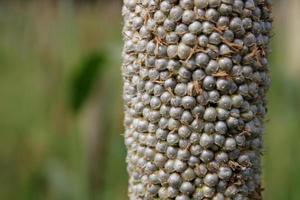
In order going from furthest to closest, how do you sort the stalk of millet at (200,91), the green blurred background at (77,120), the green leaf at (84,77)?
1. the green blurred background at (77,120)
2. the green leaf at (84,77)
3. the stalk of millet at (200,91)

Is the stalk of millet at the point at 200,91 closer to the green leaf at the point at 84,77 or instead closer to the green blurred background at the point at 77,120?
the green blurred background at the point at 77,120

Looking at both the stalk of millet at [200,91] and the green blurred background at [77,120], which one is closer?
the stalk of millet at [200,91]

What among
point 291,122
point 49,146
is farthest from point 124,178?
point 291,122

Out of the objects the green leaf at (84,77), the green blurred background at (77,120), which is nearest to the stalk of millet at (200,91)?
the green blurred background at (77,120)

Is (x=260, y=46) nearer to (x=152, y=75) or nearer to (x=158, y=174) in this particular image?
(x=152, y=75)

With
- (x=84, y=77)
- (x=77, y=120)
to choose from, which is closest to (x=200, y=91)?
(x=84, y=77)

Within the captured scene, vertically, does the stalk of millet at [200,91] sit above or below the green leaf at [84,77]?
above

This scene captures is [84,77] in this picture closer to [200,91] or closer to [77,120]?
[77,120]

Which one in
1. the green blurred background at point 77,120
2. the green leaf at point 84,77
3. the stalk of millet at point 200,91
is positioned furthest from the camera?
the green blurred background at point 77,120
